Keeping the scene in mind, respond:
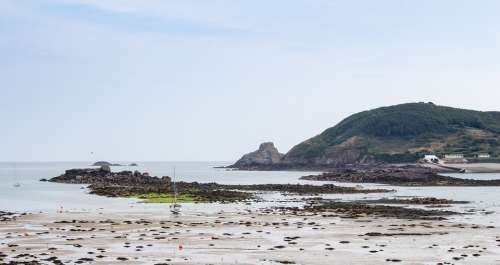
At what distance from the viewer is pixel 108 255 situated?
144ft

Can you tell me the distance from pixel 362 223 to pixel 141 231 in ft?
72.3

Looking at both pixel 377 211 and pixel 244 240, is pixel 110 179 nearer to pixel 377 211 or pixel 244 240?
pixel 377 211

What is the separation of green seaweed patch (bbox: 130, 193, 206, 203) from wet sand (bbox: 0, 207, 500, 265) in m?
25.2

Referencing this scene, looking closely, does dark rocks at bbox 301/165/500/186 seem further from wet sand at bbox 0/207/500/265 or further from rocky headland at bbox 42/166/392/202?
wet sand at bbox 0/207/500/265

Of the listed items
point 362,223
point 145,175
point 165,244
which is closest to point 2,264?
point 165,244

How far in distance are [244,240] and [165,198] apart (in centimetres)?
5272

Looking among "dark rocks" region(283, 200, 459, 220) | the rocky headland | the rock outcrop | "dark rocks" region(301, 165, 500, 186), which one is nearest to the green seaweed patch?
the rocky headland

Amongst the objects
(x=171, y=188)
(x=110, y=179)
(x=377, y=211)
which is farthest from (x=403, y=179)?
(x=377, y=211)


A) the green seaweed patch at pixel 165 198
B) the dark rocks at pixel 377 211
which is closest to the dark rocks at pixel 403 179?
the green seaweed patch at pixel 165 198

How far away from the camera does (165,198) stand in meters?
103

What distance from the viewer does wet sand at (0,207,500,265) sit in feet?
140

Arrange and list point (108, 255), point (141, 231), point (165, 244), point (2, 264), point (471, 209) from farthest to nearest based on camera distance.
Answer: point (471, 209) < point (141, 231) < point (165, 244) < point (108, 255) < point (2, 264)

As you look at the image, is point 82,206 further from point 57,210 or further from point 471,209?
point 471,209

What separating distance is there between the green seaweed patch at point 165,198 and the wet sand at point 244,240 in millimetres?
25172
